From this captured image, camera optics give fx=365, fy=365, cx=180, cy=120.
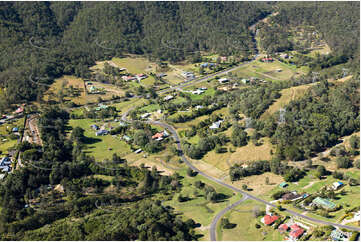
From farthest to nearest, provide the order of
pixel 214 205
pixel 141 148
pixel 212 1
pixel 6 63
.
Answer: pixel 212 1, pixel 6 63, pixel 141 148, pixel 214 205

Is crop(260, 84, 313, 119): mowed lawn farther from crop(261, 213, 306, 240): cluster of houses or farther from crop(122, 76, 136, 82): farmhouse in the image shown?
Answer: crop(122, 76, 136, 82): farmhouse

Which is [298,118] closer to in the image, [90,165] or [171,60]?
[90,165]

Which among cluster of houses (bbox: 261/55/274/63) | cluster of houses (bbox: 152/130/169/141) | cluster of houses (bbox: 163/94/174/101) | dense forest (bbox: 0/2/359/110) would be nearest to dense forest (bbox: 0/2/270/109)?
dense forest (bbox: 0/2/359/110)

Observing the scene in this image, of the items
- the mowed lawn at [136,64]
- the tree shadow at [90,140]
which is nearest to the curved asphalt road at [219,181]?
the tree shadow at [90,140]

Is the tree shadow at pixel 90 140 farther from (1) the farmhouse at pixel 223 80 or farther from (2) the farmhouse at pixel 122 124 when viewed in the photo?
(1) the farmhouse at pixel 223 80

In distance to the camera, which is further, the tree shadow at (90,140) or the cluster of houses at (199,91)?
the cluster of houses at (199,91)

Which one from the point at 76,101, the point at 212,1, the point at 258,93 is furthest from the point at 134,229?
the point at 212,1

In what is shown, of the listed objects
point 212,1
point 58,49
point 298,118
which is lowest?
point 298,118
